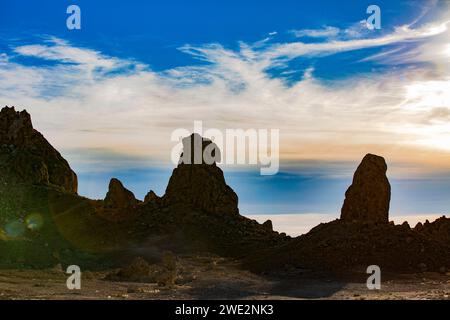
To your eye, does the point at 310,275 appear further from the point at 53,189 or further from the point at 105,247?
the point at 53,189

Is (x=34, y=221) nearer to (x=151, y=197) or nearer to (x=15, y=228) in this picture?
(x=15, y=228)

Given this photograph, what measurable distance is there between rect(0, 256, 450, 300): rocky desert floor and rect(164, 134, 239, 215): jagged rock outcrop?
23.5 m

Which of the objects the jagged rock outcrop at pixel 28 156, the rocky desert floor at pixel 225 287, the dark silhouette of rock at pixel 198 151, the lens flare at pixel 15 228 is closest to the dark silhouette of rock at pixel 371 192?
the rocky desert floor at pixel 225 287

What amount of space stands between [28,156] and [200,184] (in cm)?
2198

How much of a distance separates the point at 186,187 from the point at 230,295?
4024 cm

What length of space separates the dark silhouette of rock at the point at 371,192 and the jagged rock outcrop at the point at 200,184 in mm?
23472

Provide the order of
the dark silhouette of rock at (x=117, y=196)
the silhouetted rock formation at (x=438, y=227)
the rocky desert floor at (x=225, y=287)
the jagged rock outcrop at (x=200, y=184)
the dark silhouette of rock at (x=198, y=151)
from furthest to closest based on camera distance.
A: the dark silhouette of rock at (x=117, y=196) < the dark silhouette of rock at (x=198, y=151) < the jagged rock outcrop at (x=200, y=184) < the silhouetted rock formation at (x=438, y=227) < the rocky desert floor at (x=225, y=287)

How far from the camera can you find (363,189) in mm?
44438

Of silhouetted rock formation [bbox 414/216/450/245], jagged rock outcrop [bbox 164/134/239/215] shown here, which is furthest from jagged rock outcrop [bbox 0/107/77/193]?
silhouetted rock formation [bbox 414/216/450/245]

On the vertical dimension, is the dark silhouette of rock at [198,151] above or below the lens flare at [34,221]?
above

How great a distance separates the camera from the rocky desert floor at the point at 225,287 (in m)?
26.4

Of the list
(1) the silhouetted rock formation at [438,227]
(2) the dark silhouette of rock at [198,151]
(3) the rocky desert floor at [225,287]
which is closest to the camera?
(3) the rocky desert floor at [225,287]

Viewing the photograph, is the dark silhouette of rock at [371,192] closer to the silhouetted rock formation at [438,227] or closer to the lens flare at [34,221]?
the silhouetted rock formation at [438,227]

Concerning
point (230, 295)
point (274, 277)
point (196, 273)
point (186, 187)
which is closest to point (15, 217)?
point (186, 187)
